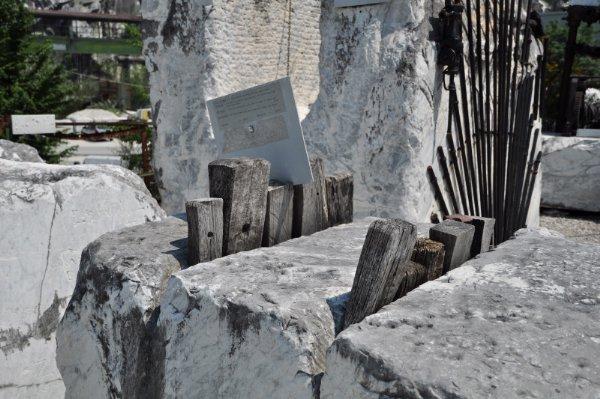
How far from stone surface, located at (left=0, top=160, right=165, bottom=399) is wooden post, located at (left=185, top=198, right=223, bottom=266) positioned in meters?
1.21

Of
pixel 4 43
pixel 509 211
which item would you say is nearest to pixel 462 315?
pixel 509 211

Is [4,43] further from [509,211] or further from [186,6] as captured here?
[509,211]

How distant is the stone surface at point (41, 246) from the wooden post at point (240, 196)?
1175 mm

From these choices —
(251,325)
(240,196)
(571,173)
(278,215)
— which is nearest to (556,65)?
(571,173)

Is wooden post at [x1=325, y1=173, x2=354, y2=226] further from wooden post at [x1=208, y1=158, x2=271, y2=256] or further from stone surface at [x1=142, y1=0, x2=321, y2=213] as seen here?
stone surface at [x1=142, y1=0, x2=321, y2=213]

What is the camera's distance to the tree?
1010cm

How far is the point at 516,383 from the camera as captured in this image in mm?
1104

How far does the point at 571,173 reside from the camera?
25.9 ft

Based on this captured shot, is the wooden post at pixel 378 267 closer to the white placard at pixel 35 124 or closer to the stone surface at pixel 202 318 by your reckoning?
Answer: the stone surface at pixel 202 318

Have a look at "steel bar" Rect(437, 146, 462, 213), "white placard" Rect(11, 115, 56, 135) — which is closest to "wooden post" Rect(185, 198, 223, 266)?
"steel bar" Rect(437, 146, 462, 213)

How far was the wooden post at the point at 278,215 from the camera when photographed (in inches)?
77.5

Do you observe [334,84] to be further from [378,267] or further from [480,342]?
[480,342]

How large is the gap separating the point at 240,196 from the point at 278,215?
0.66 ft

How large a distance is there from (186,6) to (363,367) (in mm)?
3972
